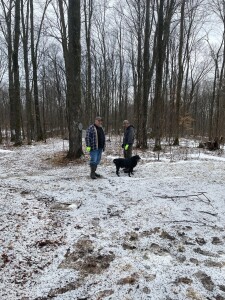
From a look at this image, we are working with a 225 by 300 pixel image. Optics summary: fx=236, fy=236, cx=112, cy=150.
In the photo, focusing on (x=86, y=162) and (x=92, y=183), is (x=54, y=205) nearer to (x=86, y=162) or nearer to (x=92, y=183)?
(x=92, y=183)

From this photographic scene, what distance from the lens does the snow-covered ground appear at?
2752 millimetres

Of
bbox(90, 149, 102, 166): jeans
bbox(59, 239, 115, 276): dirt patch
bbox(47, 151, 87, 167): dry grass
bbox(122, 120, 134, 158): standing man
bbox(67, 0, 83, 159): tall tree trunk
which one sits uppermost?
bbox(67, 0, 83, 159): tall tree trunk

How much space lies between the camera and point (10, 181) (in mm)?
6629

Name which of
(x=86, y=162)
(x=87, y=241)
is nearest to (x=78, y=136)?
(x=86, y=162)

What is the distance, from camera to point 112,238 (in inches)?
150

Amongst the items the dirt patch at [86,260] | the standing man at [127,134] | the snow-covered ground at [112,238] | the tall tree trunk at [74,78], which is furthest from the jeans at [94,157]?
the dirt patch at [86,260]

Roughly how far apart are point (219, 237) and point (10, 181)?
213 inches

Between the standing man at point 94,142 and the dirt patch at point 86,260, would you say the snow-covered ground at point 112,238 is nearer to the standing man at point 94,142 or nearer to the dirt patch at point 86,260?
the dirt patch at point 86,260

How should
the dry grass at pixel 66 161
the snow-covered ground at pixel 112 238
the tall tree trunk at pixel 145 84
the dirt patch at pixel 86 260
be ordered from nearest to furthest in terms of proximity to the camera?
1. the snow-covered ground at pixel 112 238
2. the dirt patch at pixel 86 260
3. the dry grass at pixel 66 161
4. the tall tree trunk at pixel 145 84

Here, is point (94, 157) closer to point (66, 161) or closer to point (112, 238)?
point (66, 161)

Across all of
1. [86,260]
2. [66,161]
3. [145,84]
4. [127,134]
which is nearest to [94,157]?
[127,134]

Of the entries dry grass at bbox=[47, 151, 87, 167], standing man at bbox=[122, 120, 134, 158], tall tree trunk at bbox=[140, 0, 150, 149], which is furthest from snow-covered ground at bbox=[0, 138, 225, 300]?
tall tree trunk at bbox=[140, 0, 150, 149]

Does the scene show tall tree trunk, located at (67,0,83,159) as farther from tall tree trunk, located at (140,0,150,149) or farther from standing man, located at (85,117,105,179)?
tall tree trunk, located at (140,0,150,149)

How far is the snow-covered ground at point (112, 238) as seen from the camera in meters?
2.75
